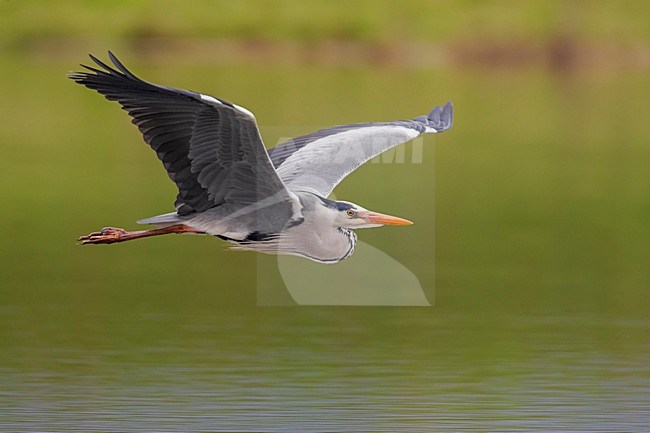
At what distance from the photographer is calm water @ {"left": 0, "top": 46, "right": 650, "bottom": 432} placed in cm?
1080

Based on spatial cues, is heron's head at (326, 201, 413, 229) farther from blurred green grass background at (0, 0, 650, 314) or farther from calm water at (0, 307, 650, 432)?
blurred green grass background at (0, 0, 650, 314)

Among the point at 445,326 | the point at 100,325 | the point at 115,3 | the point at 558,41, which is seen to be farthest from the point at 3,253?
the point at 558,41

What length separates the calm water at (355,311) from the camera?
425 inches

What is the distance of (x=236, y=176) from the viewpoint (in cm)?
952

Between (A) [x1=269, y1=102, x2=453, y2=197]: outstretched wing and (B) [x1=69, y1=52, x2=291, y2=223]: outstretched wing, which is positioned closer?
(B) [x1=69, y1=52, x2=291, y2=223]: outstretched wing

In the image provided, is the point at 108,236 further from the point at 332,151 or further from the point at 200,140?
the point at 332,151

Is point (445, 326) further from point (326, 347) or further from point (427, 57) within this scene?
point (427, 57)

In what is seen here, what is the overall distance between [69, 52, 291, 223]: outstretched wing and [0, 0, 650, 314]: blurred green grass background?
15.9 ft

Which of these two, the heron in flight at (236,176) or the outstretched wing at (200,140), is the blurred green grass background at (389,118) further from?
the outstretched wing at (200,140)

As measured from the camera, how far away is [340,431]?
10094mm

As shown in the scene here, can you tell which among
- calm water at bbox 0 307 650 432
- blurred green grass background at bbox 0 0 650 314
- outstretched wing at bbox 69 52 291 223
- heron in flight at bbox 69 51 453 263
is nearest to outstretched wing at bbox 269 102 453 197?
heron in flight at bbox 69 51 453 263

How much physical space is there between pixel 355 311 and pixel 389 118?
1604cm

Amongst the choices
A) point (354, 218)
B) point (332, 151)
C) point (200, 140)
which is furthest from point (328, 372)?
point (200, 140)

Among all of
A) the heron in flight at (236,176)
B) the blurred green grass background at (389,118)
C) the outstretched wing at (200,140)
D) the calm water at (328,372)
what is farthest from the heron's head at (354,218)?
the blurred green grass background at (389,118)
